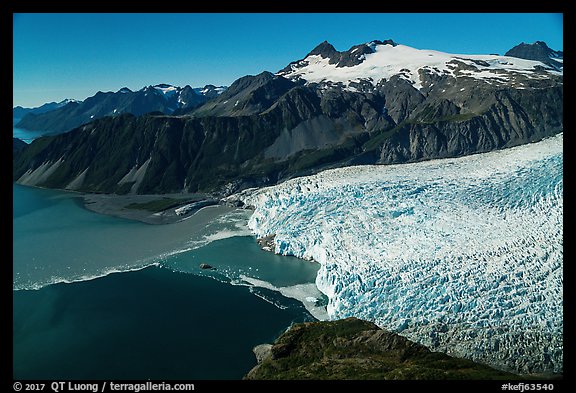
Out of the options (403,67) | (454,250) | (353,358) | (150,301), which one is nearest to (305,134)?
(403,67)

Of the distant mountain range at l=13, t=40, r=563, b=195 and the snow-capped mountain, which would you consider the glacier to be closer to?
the distant mountain range at l=13, t=40, r=563, b=195

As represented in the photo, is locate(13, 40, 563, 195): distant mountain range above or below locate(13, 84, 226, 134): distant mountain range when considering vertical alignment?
below

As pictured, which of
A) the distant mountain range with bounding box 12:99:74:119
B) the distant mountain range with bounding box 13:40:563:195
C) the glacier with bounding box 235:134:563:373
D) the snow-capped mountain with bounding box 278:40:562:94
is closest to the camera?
the glacier with bounding box 235:134:563:373

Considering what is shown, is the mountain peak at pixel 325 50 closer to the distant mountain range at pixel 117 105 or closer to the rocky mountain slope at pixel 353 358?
the distant mountain range at pixel 117 105

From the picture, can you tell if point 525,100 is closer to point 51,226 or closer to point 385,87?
point 385,87

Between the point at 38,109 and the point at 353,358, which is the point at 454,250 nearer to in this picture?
the point at 353,358

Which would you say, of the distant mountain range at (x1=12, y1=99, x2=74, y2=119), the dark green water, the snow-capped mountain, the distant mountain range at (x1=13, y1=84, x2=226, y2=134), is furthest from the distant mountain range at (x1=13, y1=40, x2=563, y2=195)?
the distant mountain range at (x1=12, y1=99, x2=74, y2=119)
